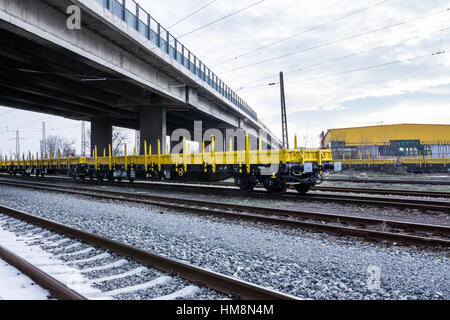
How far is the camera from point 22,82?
65.1ft

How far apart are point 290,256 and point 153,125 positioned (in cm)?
2240

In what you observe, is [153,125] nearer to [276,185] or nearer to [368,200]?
[276,185]

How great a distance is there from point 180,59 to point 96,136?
15.7m

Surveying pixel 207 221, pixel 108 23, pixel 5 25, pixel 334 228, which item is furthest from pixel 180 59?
pixel 334 228

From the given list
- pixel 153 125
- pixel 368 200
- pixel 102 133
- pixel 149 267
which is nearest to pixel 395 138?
pixel 153 125

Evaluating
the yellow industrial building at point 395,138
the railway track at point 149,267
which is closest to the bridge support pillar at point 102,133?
the yellow industrial building at point 395,138

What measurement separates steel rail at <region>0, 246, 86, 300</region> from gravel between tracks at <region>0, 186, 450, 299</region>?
1.64 meters

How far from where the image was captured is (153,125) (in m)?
25.3

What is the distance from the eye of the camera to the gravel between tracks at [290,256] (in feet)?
10.9

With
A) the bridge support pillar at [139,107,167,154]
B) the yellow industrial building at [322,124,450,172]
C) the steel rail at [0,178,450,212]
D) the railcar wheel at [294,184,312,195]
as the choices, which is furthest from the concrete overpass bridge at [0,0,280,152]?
the yellow industrial building at [322,124,450,172]

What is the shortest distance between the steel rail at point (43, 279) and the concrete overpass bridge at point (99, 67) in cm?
1022

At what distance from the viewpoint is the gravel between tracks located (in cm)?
331

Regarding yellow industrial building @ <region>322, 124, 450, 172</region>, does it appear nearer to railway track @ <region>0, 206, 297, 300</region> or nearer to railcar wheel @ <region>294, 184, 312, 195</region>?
railcar wheel @ <region>294, 184, 312, 195</region>
